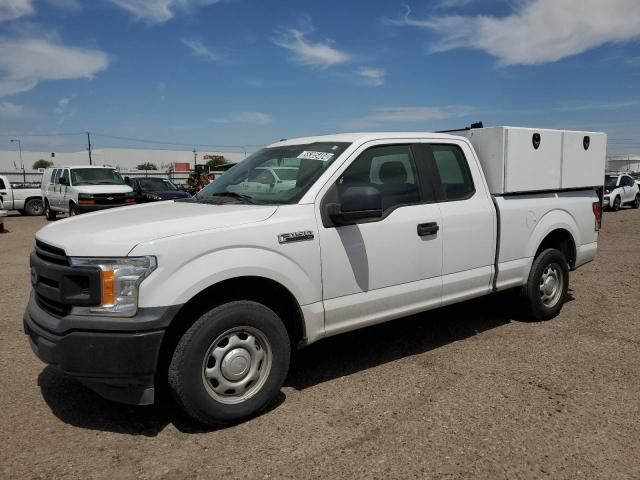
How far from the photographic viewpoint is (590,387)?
13.4 ft

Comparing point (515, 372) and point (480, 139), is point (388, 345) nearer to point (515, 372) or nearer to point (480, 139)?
point (515, 372)

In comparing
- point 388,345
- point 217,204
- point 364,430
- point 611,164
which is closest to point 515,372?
point 388,345

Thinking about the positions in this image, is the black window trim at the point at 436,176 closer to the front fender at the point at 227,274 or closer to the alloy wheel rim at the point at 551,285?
the front fender at the point at 227,274

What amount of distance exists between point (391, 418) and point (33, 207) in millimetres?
23706

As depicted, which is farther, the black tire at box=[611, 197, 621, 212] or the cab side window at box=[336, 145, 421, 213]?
the black tire at box=[611, 197, 621, 212]

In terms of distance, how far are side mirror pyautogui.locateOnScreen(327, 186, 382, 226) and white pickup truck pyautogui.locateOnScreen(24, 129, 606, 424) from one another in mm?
12

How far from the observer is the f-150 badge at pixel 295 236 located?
3.63 m

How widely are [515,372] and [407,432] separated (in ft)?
4.72

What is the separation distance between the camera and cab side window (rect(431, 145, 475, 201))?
4777 mm

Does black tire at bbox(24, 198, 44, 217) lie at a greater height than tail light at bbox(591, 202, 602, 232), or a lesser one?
lesser

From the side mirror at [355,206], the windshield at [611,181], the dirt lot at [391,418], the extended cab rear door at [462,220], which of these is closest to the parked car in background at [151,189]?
the dirt lot at [391,418]

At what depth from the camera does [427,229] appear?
4.42 metres

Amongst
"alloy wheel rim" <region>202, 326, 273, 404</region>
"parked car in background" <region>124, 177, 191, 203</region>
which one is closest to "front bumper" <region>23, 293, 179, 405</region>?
"alloy wheel rim" <region>202, 326, 273, 404</region>

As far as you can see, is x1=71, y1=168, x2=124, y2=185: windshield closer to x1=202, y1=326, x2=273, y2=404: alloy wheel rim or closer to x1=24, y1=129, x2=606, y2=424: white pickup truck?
x1=24, y1=129, x2=606, y2=424: white pickup truck
